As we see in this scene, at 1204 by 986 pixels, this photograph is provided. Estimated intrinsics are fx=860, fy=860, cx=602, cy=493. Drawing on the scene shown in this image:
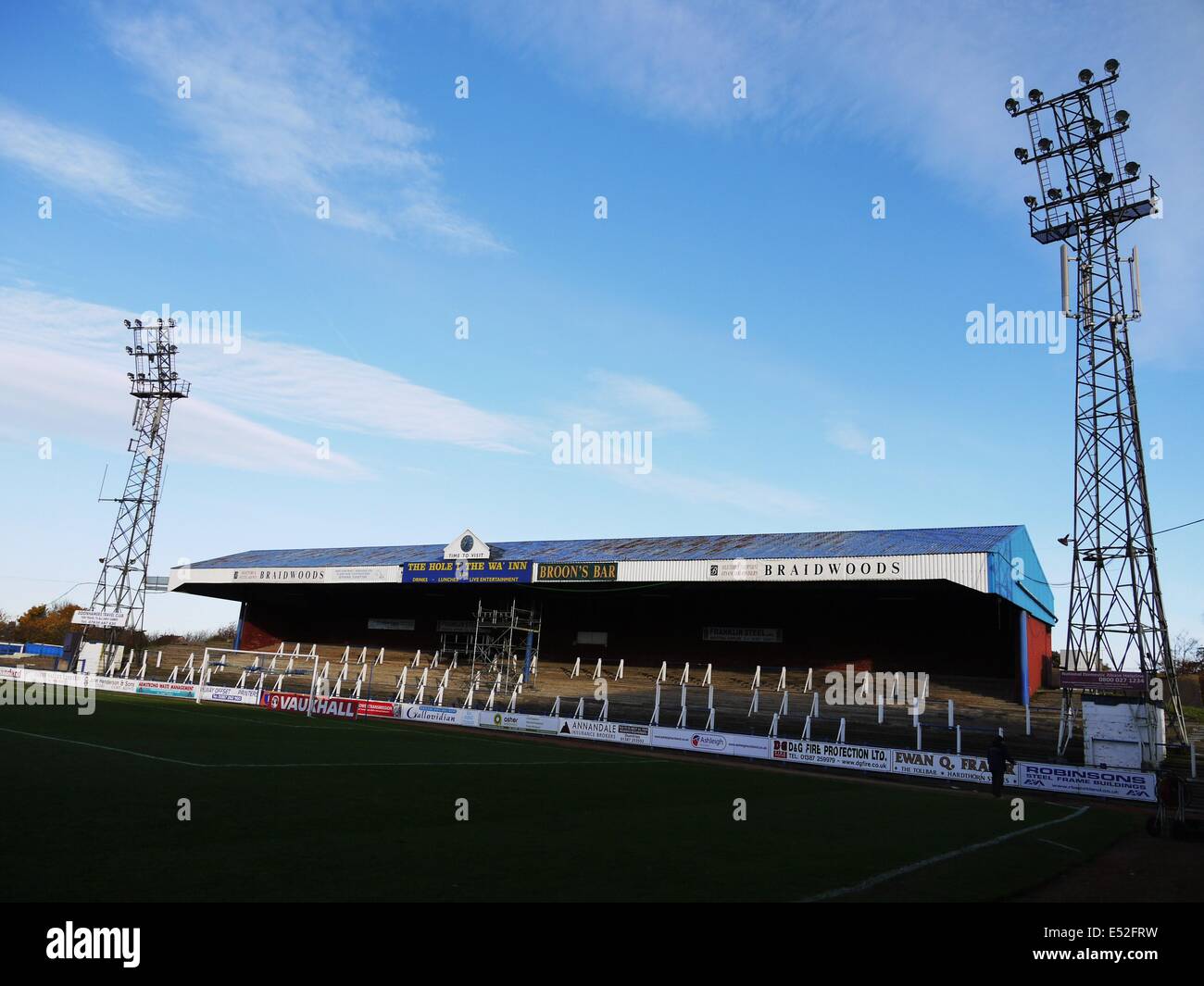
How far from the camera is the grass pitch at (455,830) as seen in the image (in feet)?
26.7

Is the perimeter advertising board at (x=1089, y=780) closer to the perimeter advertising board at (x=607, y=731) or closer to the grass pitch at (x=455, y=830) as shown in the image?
the grass pitch at (x=455, y=830)

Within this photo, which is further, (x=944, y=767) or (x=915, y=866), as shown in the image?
(x=944, y=767)

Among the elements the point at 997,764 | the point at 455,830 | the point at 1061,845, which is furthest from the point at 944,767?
the point at 455,830

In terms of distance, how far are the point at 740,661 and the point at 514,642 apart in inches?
523

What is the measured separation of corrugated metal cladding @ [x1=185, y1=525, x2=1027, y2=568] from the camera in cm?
3688

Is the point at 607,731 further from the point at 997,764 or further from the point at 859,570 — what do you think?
the point at 997,764

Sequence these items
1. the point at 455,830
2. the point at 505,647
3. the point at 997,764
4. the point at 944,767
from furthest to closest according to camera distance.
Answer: the point at 505,647 < the point at 944,767 < the point at 997,764 < the point at 455,830

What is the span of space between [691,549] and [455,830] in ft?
107

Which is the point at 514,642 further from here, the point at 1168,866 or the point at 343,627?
the point at 1168,866

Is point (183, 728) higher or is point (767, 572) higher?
point (767, 572)


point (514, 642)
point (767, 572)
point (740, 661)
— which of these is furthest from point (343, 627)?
point (767, 572)

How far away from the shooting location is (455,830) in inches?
444

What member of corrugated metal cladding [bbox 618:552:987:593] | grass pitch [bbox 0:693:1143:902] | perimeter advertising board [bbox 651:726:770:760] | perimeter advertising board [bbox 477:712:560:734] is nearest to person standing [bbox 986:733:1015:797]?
grass pitch [bbox 0:693:1143:902]
